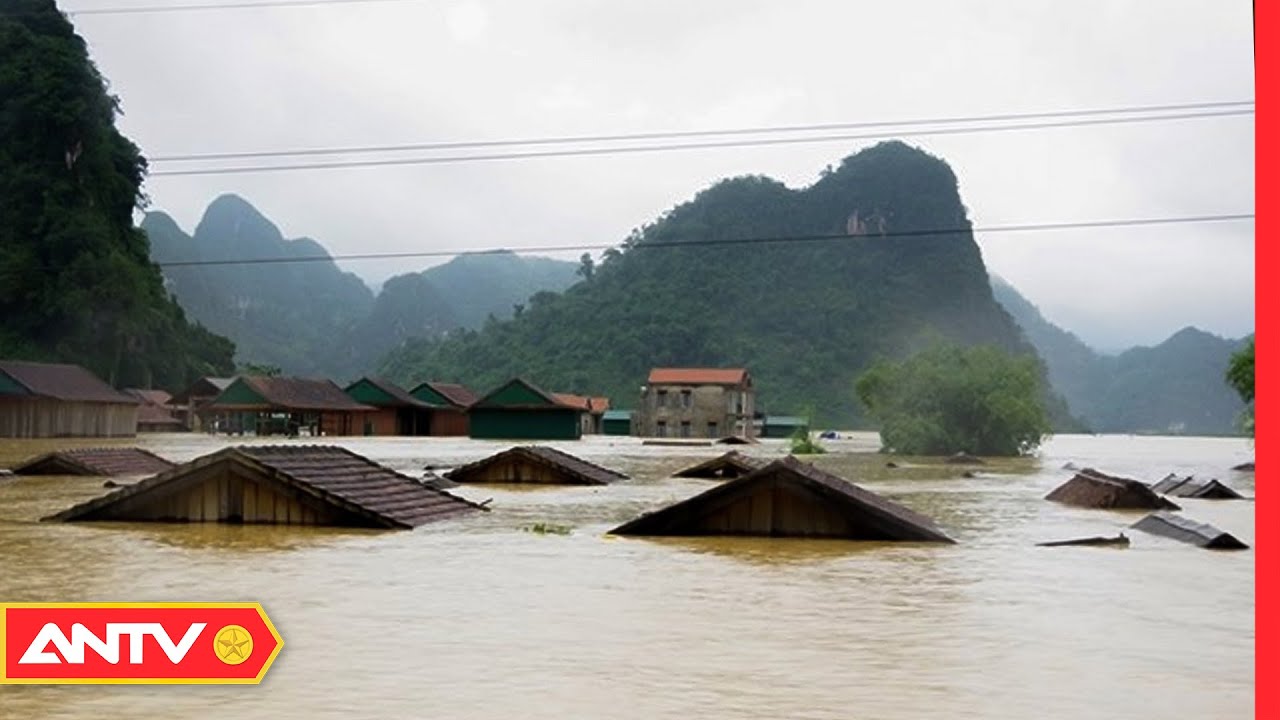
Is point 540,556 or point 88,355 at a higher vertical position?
point 88,355

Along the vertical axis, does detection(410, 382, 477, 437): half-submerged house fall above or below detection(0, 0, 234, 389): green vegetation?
below

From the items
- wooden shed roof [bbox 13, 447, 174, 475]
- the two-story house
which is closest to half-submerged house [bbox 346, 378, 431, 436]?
the two-story house

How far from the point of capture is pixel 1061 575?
13.4m

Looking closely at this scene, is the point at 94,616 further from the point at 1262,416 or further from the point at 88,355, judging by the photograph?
the point at 88,355

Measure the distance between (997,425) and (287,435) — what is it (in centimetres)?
4130

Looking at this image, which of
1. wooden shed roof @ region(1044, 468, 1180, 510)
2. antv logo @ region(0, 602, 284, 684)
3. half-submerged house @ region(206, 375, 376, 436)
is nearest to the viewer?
antv logo @ region(0, 602, 284, 684)

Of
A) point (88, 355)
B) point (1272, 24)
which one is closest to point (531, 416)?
point (88, 355)

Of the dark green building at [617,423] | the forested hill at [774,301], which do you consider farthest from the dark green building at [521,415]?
the forested hill at [774,301]

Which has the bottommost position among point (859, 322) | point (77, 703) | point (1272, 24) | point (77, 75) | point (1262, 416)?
point (77, 703)

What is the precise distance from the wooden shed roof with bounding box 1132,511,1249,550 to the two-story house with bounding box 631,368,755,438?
74548mm

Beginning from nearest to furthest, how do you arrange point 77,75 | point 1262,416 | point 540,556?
point 1262,416 < point 540,556 < point 77,75

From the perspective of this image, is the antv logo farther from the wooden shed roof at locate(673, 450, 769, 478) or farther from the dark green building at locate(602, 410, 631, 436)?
the dark green building at locate(602, 410, 631, 436)

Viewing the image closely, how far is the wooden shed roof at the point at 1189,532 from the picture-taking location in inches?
640

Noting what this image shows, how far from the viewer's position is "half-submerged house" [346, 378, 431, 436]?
86.4 m
